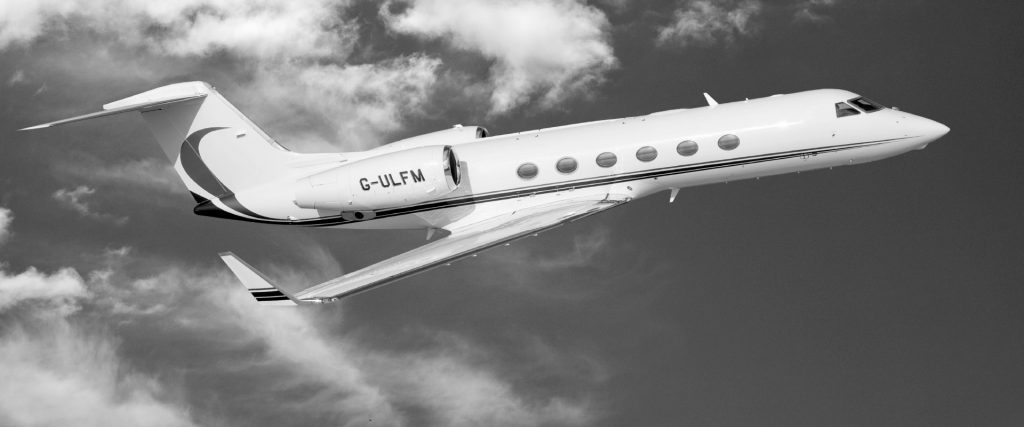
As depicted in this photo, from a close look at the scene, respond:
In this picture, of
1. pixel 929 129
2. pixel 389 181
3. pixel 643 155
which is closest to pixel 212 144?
pixel 389 181

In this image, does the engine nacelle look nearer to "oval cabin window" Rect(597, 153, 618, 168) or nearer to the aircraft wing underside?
the aircraft wing underside

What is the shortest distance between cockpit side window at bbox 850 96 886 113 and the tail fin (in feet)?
46.2

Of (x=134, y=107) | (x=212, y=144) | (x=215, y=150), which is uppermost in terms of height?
(x=134, y=107)

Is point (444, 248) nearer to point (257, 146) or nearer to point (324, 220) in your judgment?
point (324, 220)

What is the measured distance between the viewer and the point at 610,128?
1054 inches

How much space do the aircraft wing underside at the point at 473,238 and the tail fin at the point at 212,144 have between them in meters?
5.10

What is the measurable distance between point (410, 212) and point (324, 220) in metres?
2.24

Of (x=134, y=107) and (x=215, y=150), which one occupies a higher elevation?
(x=134, y=107)

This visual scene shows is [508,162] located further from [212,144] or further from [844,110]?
[844,110]

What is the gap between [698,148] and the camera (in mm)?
25984

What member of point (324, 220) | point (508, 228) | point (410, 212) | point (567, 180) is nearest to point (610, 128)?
point (567, 180)

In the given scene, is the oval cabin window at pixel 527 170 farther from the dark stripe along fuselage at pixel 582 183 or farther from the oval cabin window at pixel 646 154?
the oval cabin window at pixel 646 154

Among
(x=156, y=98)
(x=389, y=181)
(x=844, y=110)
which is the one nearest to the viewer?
(x=844, y=110)

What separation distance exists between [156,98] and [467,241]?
8.66m
